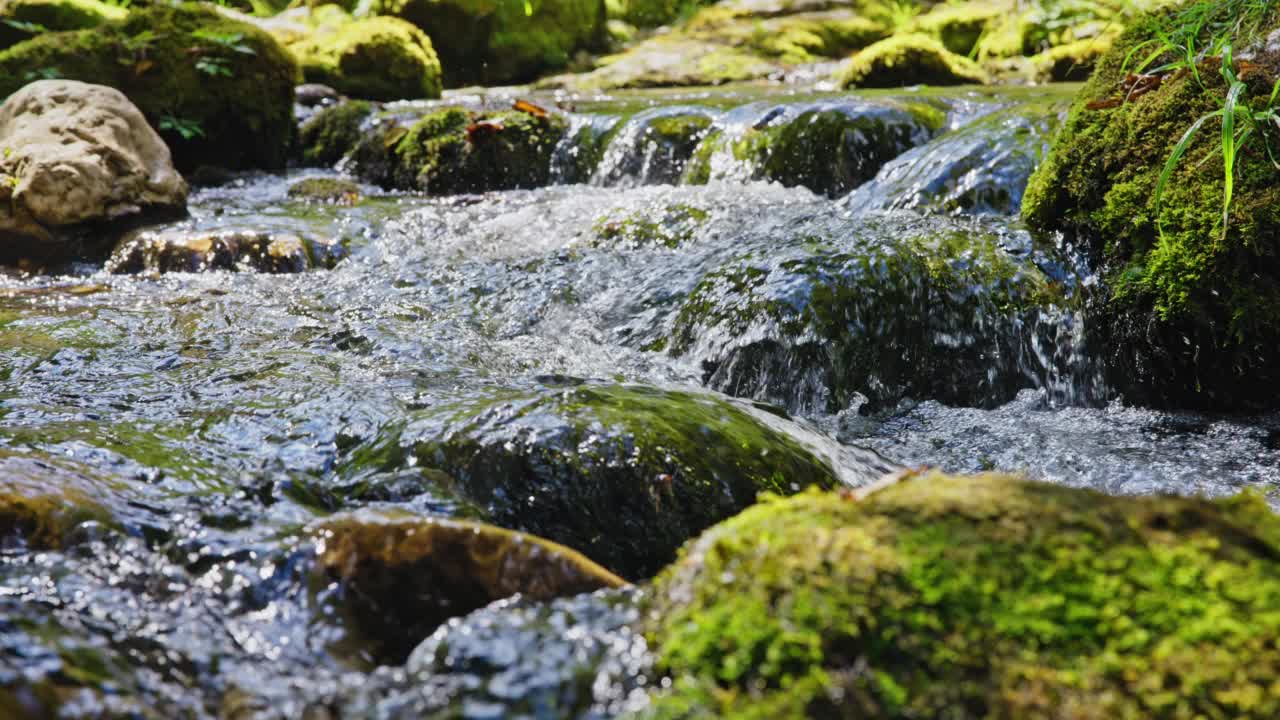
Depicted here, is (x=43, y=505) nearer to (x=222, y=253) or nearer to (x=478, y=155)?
(x=222, y=253)

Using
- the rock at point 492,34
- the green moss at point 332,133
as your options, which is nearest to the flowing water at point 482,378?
the green moss at point 332,133

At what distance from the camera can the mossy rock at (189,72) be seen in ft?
27.3

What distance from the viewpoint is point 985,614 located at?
1.28m

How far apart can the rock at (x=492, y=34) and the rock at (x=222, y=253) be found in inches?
390

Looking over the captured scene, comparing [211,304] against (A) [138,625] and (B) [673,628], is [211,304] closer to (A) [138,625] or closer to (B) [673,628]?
(A) [138,625]

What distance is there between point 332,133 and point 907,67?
7.10 m

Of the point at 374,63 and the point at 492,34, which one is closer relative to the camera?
the point at 374,63

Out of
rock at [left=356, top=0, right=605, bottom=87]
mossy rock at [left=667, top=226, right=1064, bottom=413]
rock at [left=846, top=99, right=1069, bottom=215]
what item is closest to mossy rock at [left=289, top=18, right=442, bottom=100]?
rock at [left=356, top=0, right=605, bottom=87]

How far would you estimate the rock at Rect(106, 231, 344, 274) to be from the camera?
5.87m

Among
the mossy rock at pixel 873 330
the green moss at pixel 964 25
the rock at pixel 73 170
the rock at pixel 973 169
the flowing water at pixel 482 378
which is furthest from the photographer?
the green moss at pixel 964 25

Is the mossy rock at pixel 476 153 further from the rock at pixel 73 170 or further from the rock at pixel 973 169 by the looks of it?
the rock at pixel 973 169

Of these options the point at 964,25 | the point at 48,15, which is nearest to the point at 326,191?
the point at 48,15

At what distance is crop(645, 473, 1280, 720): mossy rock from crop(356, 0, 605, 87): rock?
14666 mm

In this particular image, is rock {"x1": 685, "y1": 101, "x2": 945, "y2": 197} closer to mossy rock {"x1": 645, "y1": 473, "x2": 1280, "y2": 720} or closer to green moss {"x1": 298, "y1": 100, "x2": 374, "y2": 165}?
green moss {"x1": 298, "y1": 100, "x2": 374, "y2": 165}
